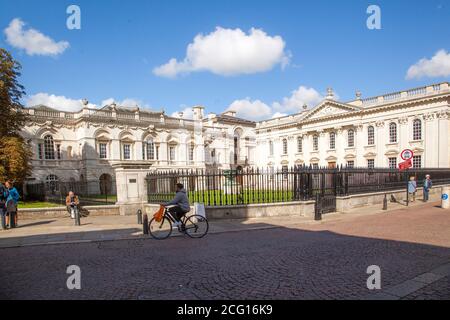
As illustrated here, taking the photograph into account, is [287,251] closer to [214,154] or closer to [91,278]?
[91,278]

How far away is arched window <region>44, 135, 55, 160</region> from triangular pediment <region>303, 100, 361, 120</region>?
3683 centimetres

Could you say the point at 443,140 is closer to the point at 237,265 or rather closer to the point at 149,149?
the point at 149,149

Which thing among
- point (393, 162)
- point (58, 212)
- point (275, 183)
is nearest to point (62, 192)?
point (58, 212)

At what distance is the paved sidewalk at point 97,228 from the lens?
29.4ft

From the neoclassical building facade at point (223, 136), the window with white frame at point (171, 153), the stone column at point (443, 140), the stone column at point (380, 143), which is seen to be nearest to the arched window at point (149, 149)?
the neoclassical building facade at point (223, 136)

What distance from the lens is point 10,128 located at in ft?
67.8

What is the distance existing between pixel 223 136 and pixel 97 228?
36.1 meters

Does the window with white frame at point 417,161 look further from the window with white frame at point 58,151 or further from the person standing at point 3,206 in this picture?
the window with white frame at point 58,151

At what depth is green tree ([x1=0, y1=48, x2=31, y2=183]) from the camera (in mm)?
18062

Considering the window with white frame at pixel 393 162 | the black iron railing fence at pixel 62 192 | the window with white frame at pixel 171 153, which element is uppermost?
the window with white frame at pixel 171 153

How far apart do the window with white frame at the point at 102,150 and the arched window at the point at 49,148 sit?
503cm

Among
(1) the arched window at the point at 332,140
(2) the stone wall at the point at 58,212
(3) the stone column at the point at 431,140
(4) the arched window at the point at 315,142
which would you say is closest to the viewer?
(2) the stone wall at the point at 58,212

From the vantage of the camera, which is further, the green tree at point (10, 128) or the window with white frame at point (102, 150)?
the window with white frame at point (102, 150)

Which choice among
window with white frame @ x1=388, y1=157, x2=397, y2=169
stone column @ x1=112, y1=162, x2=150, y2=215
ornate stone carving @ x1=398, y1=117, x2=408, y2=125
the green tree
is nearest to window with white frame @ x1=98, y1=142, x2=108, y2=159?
the green tree
